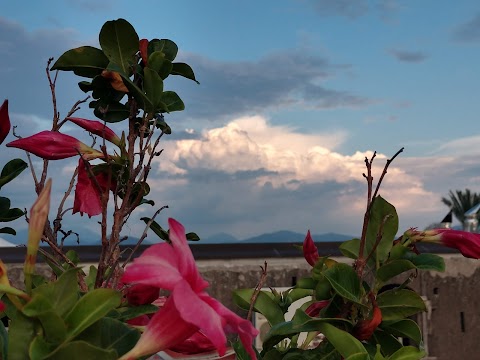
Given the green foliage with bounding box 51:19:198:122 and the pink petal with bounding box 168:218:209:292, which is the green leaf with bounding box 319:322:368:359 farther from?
the green foliage with bounding box 51:19:198:122

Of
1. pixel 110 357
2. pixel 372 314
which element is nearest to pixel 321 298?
pixel 372 314

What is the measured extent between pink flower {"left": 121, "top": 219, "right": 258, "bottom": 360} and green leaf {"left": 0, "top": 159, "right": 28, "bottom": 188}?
26.2 inches

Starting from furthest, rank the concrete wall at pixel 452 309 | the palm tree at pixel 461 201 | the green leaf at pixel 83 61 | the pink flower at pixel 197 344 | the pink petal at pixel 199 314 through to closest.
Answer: the palm tree at pixel 461 201, the concrete wall at pixel 452 309, the green leaf at pixel 83 61, the pink flower at pixel 197 344, the pink petal at pixel 199 314

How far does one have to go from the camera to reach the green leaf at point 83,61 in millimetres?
1195

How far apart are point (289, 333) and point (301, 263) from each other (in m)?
4.29

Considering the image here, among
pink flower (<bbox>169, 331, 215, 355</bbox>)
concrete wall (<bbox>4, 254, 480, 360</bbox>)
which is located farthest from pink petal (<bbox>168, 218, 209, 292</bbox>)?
concrete wall (<bbox>4, 254, 480, 360</bbox>)

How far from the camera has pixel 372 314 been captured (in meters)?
1.05

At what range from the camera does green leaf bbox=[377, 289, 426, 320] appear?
1.08 meters

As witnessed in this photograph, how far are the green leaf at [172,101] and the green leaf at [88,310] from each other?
0.61 meters

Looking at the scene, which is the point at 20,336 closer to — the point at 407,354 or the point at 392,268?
the point at 407,354

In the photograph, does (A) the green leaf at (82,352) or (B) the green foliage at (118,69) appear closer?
(A) the green leaf at (82,352)

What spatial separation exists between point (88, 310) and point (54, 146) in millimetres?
462

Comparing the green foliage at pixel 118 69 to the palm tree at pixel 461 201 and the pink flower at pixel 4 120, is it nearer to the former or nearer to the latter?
the pink flower at pixel 4 120

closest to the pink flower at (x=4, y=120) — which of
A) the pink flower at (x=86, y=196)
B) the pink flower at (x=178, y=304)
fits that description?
the pink flower at (x=86, y=196)
